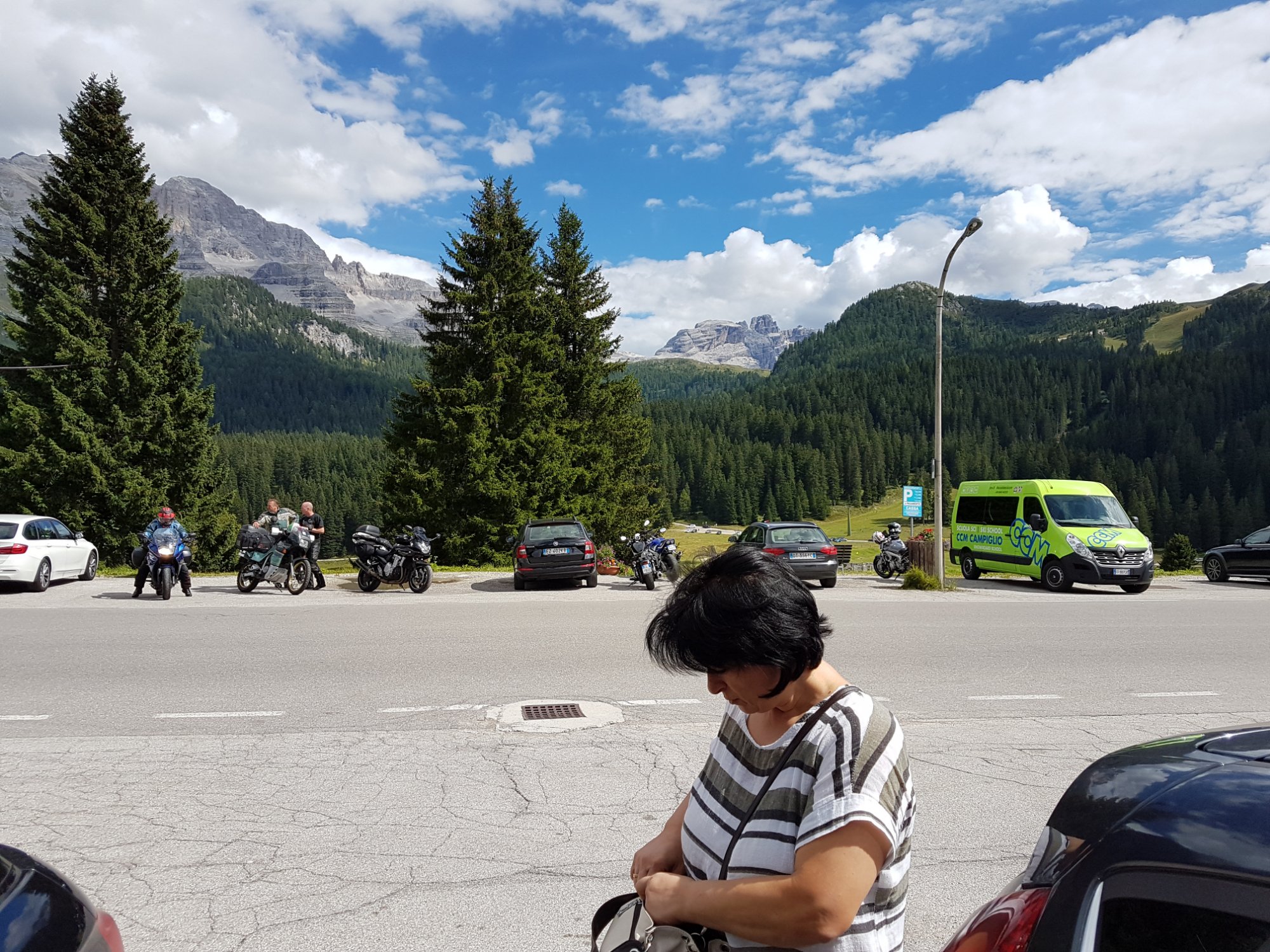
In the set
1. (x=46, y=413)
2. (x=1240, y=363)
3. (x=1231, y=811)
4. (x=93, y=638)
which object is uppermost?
(x=1240, y=363)

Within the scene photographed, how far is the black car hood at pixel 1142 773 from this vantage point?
1795 mm

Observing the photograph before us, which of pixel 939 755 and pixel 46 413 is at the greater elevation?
pixel 46 413

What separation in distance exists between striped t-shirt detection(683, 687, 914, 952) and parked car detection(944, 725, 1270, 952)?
0.68ft

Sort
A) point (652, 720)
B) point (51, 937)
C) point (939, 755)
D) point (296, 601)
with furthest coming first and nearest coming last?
Answer: point (296, 601), point (652, 720), point (939, 755), point (51, 937)

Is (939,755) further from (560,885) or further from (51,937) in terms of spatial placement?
(51,937)

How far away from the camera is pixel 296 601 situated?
16219 mm

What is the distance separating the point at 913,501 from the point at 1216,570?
8.67m

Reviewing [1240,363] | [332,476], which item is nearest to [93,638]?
[332,476]

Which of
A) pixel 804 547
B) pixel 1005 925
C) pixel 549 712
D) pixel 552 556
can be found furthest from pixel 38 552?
pixel 1005 925

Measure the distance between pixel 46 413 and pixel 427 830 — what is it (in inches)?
1310

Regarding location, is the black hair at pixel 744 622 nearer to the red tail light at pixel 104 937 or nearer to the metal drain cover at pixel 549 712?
the red tail light at pixel 104 937

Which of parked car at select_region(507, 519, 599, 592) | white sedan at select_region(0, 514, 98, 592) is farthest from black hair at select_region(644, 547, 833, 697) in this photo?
white sedan at select_region(0, 514, 98, 592)

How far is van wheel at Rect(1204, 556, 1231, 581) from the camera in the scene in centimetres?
2295

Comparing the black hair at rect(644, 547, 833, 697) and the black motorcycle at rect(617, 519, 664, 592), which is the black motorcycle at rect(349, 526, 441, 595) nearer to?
the black motorcycle at rect(617, 519, 664, 592)
